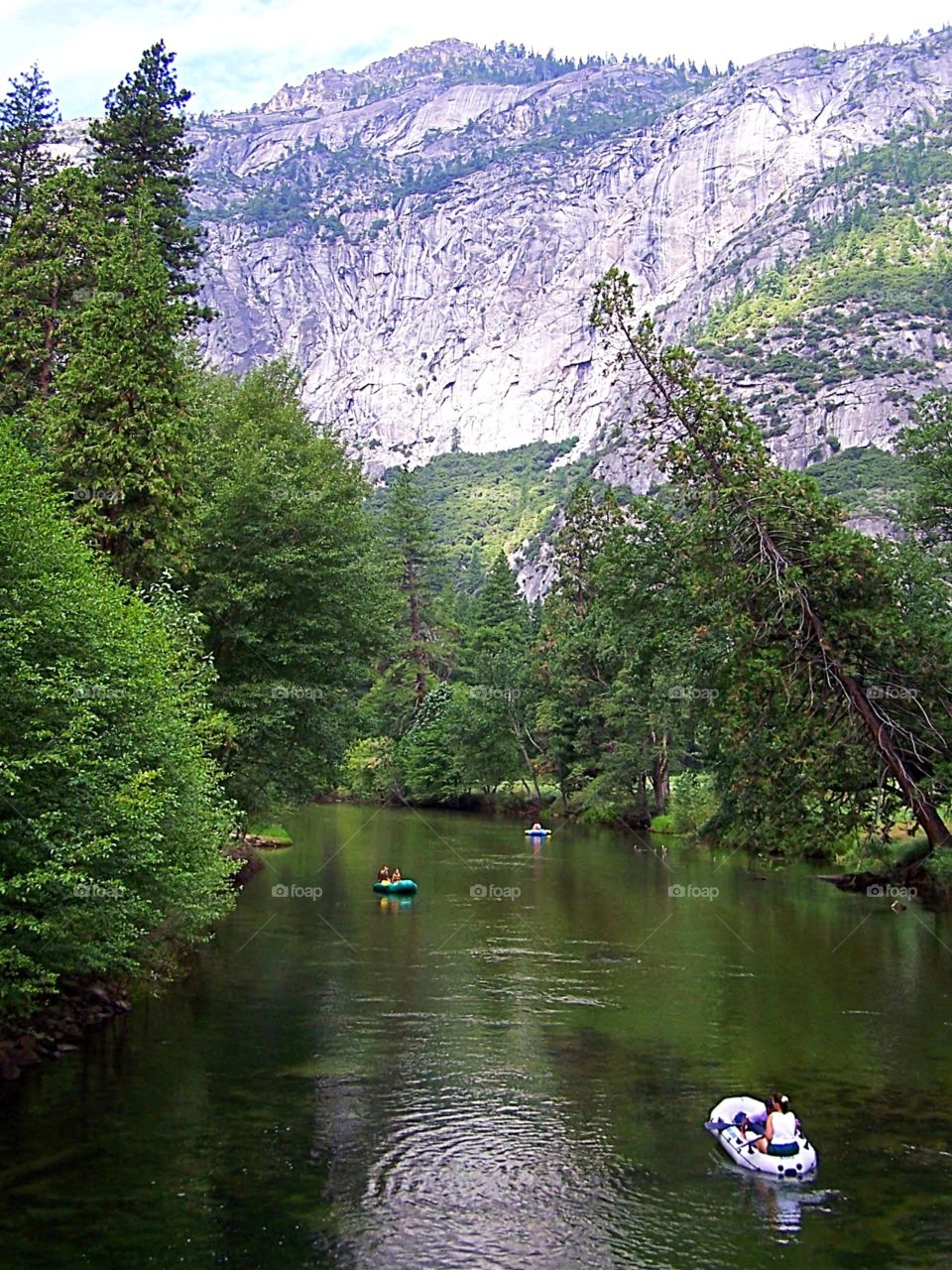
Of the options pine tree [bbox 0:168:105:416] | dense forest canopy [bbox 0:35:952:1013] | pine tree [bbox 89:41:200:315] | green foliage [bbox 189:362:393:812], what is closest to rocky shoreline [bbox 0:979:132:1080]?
dense forest canopy [bbox 0:35:952:1013]

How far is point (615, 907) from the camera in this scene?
4488 cm

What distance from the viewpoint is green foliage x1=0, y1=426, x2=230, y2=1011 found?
65.6 ft

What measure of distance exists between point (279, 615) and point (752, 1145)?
28219mm

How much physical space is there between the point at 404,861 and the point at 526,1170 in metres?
40.8

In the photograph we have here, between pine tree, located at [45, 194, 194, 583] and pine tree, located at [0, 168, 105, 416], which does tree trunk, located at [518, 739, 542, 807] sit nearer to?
pine tree, located at [0, 168, 105, 416]

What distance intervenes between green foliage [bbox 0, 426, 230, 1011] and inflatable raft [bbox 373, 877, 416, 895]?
20523mm

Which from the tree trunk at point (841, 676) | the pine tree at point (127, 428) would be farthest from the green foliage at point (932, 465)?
the pine tree at point (127, 428)

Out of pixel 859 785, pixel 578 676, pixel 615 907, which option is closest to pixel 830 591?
pixel 859 785

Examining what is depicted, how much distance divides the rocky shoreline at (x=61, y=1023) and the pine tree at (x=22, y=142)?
34759mm

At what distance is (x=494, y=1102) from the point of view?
22016 mm

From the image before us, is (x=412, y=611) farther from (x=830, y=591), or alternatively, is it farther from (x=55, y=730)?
(x=55, y=730)

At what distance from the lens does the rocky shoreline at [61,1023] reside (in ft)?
73.6

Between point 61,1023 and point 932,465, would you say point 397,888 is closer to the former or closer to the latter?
point 61,1023

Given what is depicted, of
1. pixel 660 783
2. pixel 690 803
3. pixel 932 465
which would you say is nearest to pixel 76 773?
pixel 932 465
